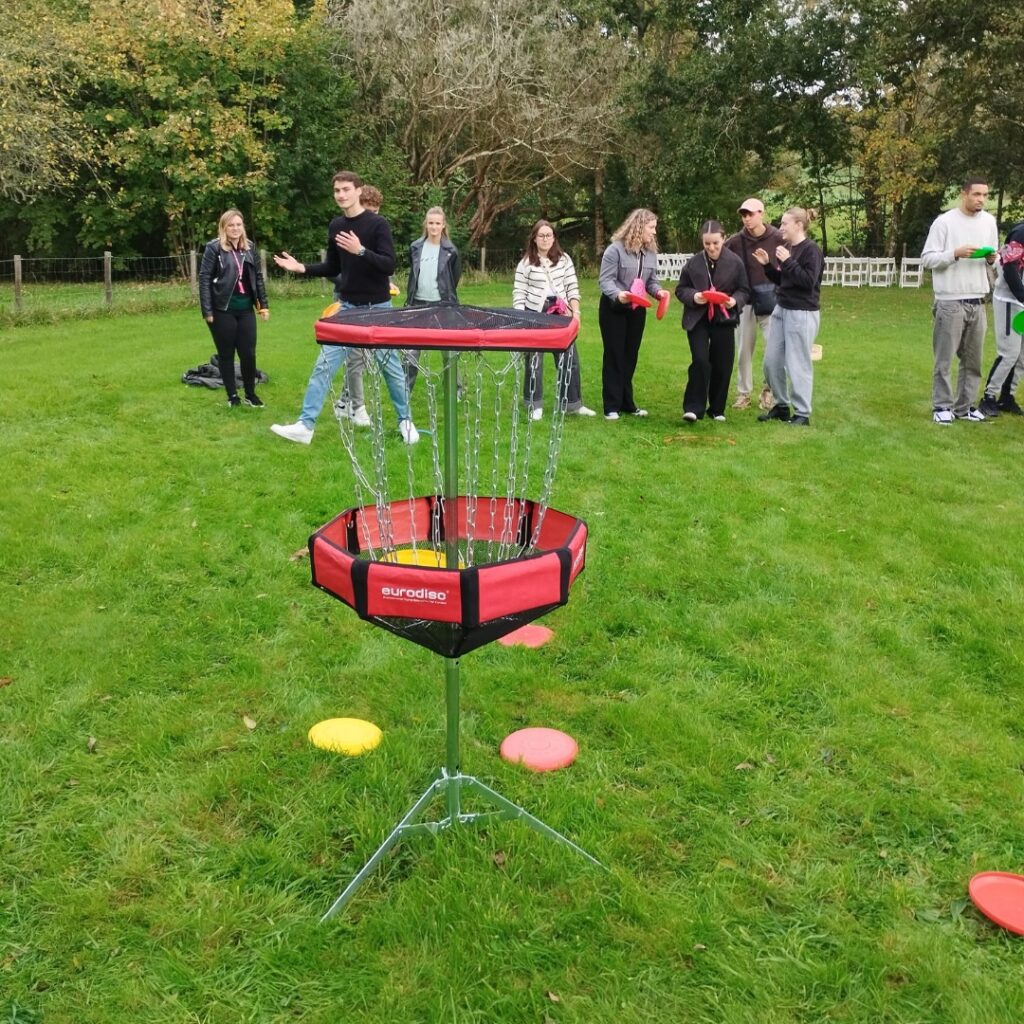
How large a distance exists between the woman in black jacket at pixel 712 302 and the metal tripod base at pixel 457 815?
557 centimetres

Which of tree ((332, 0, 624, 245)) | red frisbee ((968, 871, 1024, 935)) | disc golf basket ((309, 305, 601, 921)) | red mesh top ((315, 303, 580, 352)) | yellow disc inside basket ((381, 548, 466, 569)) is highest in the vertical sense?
tree ((332, 0, 624, 245))

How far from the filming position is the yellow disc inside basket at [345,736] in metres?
3.11

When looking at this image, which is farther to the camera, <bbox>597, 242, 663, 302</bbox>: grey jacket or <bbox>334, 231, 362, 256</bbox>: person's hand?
<bbox>597, 242, 663, 302</bbox>: grey jacket

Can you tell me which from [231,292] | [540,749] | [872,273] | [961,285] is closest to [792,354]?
[961,285]

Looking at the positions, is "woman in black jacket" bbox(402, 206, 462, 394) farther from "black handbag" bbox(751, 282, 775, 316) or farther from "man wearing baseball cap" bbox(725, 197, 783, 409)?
"black handbag" bbox(751, 282, 775, 316)

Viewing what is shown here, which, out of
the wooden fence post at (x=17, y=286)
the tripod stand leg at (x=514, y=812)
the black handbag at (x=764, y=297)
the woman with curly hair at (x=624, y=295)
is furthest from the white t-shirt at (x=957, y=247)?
the wooden fence post at (x=17, y=286)

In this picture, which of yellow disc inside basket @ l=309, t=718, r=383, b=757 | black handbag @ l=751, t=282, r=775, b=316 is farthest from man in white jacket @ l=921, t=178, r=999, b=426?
yellow disc inside basket @ l=309, t=718, r=383, b=757

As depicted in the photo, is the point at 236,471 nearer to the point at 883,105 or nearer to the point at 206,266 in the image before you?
the point at 206,266

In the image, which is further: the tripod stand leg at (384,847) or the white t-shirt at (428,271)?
the white t-shirt at (428,271)

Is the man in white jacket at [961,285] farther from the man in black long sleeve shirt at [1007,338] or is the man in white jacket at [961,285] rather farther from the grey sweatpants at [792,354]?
the grey sweatpants at [792,354]

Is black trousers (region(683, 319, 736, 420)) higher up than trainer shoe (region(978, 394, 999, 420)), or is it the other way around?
black trousers (region(683, 319, 736, 420))

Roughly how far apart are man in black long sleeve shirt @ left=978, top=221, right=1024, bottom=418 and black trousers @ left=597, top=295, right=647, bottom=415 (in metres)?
3.03

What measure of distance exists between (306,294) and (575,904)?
63.9 ft

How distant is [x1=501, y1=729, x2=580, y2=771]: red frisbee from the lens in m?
3.06
